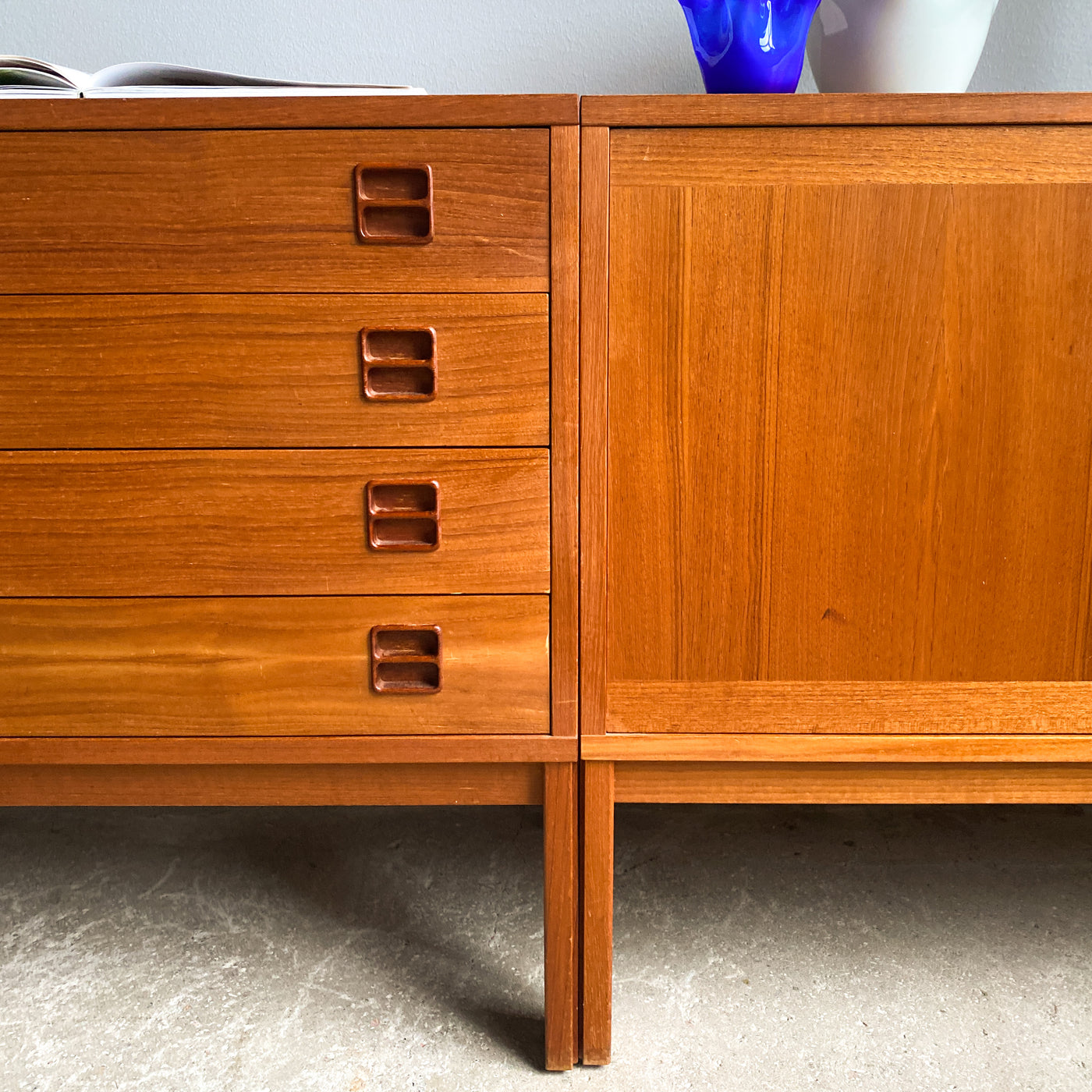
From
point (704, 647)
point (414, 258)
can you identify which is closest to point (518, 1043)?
point (704, 647)

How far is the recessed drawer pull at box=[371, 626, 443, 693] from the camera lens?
774mm

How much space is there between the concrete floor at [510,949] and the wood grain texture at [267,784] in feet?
0.80

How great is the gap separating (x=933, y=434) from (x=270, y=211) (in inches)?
23.0

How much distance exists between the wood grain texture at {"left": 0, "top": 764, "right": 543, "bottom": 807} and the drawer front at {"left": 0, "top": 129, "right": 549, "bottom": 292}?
42cm

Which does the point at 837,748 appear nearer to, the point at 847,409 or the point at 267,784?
the point at 847,409

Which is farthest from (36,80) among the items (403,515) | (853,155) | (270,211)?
(853,155)

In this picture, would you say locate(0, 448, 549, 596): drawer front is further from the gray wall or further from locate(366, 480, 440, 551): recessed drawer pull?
the gray wall

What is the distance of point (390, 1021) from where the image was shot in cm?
88

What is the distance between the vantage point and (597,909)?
822 mm

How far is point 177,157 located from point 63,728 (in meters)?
0.50

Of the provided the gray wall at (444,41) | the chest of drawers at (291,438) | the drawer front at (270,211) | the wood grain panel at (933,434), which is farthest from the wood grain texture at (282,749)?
the gray wall at (444,41)

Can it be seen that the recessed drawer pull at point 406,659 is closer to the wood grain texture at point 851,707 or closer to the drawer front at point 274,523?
the drawer front at point 274,523

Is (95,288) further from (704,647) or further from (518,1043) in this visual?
(518,1043)

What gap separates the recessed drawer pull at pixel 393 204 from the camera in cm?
72
